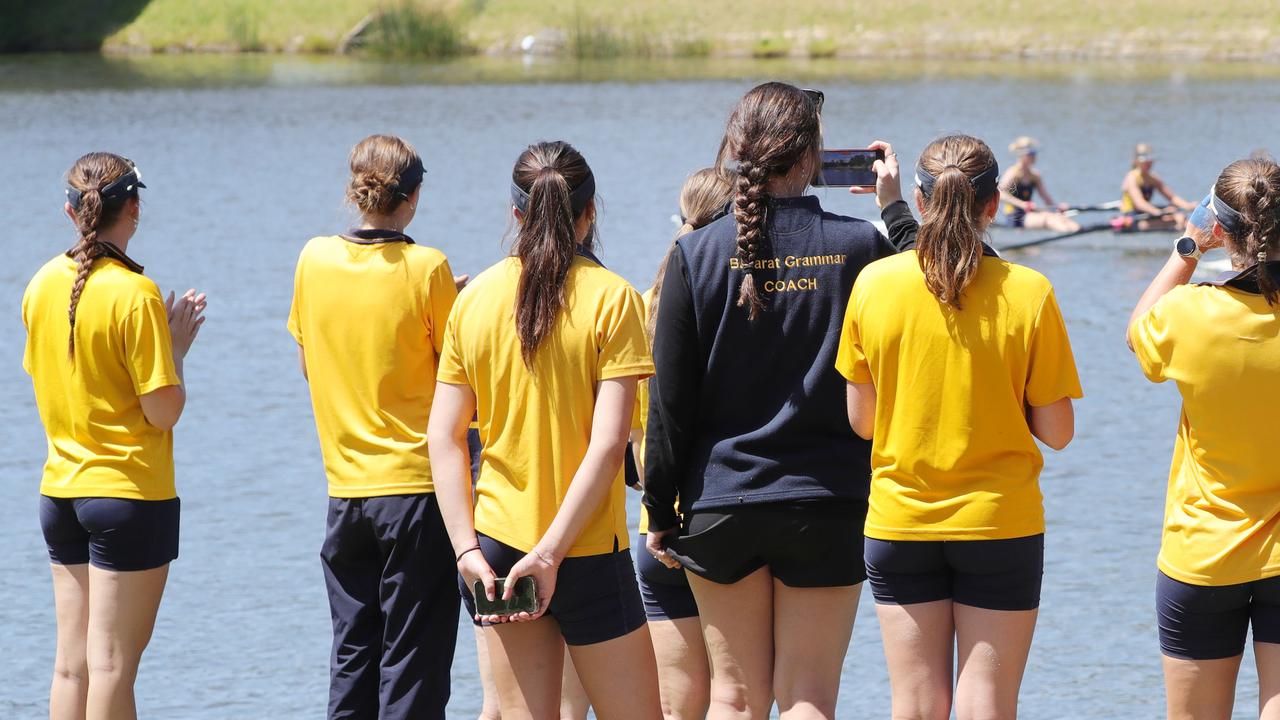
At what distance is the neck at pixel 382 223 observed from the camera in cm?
457

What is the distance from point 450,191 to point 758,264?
2195cm

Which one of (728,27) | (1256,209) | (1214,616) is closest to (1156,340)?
(1256,209)

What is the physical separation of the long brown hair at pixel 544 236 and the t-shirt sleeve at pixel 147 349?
127 cm

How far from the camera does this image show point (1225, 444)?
3838mm

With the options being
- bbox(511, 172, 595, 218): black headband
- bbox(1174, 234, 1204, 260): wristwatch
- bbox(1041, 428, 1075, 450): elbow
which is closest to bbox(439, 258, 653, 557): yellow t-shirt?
bbox(511, 172, 595, 218): black headband

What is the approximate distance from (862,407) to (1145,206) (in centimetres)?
1713

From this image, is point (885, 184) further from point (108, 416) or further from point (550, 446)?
point (108, 416)

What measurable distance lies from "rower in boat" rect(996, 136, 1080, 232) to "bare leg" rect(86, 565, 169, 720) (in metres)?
16.5

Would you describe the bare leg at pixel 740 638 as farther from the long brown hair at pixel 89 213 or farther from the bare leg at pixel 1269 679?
the long brown hair at pixel 89 213

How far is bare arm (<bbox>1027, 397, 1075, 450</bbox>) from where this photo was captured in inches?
155

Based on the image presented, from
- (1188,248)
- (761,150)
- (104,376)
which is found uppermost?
(761,150)

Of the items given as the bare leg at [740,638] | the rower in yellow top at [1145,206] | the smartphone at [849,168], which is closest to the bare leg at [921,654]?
the bare leg at [740,638]

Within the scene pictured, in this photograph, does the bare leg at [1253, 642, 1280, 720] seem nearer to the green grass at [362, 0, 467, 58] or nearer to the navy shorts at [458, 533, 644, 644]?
the navy shorts at [458, 533, 644, 644]

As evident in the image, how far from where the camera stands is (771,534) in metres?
3.94
